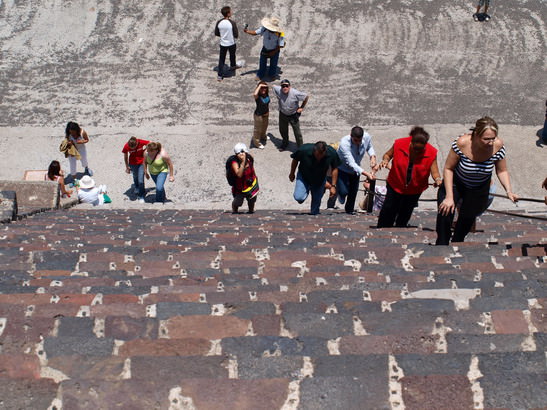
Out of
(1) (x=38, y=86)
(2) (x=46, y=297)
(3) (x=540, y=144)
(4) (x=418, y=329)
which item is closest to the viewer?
(4) (x=418, y=329)

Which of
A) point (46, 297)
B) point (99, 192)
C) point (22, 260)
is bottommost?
point (99, 192)

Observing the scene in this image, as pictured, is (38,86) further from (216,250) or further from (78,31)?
(216,250)

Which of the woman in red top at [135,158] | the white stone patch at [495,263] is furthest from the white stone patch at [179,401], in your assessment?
the woman in red top at [135,158]

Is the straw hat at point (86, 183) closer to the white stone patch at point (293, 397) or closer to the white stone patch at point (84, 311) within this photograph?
the white stone patch at point (84, 311)

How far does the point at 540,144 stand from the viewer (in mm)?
11617

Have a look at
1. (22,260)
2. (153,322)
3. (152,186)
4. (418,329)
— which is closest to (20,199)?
(152,186)

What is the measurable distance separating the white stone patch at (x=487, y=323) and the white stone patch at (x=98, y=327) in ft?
5.70

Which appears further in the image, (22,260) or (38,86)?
(38,86)

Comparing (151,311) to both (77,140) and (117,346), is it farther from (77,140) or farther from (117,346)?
(77,140)

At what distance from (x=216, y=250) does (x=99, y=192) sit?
592 centimetres

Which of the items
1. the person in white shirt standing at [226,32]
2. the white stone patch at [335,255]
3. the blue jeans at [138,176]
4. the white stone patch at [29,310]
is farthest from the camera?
the person in white shirt standing at [226,32]

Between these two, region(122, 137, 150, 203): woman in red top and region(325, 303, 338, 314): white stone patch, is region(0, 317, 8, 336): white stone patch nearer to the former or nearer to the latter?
region(325, 303, 338, 314): white stone patch

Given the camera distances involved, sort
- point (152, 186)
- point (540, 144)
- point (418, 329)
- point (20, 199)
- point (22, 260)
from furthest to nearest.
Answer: point (540, 144) < point (152, 186) < point (20, 199) < point (22, 260) < point (418, 329)

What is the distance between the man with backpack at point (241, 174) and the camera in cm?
763
